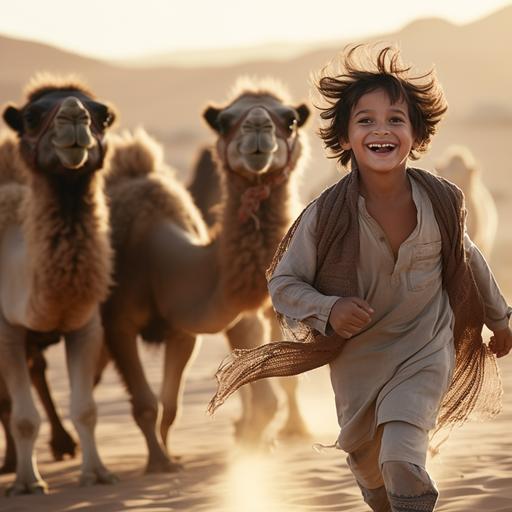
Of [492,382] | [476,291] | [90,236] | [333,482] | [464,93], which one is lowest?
[333,482]

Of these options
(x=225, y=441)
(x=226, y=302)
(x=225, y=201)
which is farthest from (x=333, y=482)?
(x=225, y=441)

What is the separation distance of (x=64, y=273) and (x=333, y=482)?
1.80m

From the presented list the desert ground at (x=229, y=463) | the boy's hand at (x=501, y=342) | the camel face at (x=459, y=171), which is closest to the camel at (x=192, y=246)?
the desert ground at (x=229, y=463)

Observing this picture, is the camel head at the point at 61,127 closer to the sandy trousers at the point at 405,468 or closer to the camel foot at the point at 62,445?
the camel foot at the point at 62,445

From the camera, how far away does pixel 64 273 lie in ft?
25.5

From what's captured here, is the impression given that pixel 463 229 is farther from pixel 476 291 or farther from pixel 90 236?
pixel 90 236

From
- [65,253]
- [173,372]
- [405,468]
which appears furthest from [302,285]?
[173,372]

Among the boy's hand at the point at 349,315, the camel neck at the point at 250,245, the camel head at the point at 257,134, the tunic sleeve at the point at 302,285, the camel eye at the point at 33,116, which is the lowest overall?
the boy's hand at the point at 349,315

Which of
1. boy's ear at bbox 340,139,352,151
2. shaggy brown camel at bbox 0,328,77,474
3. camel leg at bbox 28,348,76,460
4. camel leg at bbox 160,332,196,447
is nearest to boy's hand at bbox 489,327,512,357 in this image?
boy's ear at bbox 340,139,352,151

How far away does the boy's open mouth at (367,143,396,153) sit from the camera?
15.9 feet

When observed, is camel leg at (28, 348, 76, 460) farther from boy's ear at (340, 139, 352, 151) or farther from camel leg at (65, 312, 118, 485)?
boy's ear at (340, 139, 352, 151)

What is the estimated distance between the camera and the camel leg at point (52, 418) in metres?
9.52

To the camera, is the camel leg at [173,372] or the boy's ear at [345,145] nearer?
the boy's ear at [345,145]

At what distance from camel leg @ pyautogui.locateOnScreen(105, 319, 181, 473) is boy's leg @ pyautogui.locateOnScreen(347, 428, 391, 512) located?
359 cm
